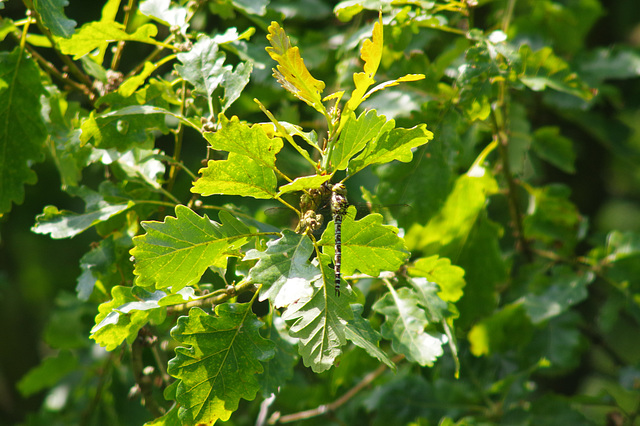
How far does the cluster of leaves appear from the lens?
101 cm

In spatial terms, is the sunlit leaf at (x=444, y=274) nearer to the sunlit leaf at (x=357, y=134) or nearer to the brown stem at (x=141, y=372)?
the sunlit leaf at (x=357, y=134)

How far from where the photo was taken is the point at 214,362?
40.2 inches

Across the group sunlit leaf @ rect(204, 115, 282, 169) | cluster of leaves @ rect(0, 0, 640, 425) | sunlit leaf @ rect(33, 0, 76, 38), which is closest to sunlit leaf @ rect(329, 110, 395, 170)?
cluster of leaves @ rect(0, 0, 640, 425)

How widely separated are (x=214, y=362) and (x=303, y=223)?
11.3 inches

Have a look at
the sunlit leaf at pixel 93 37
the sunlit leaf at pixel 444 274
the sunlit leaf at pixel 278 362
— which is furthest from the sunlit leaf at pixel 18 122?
the sunlit leaf at pixel 444 274

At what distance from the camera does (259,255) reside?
0.97 meters

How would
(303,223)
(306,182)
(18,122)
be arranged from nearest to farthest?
(306,182) < (303,223) < (18,122)

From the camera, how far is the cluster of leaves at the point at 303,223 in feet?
3.30

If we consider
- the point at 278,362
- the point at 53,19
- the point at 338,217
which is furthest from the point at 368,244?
the point at 53,19

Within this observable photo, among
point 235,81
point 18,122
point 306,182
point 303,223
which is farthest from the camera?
point 18,122

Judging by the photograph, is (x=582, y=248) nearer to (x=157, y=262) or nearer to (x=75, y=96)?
(x=157, y=262)

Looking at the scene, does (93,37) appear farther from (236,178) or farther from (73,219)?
(236,178)

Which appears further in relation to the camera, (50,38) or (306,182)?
(50,38)

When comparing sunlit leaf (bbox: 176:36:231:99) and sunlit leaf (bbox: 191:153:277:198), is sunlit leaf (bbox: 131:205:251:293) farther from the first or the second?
sunlit leaf (bbox: 176:36:231:99)
